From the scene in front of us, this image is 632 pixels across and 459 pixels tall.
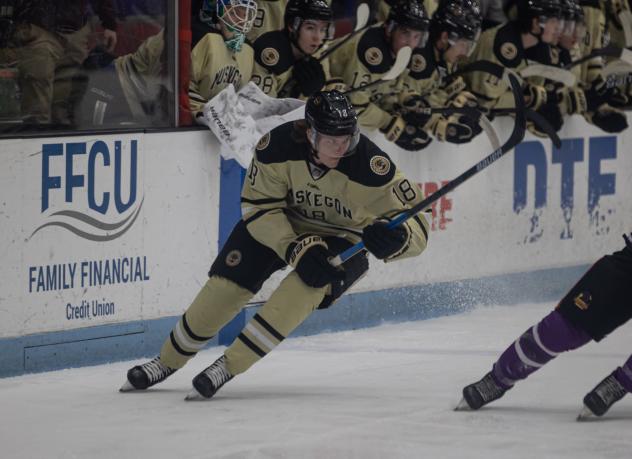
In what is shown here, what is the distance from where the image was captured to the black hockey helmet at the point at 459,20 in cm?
710

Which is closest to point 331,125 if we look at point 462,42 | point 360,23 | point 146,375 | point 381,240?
point 381,240

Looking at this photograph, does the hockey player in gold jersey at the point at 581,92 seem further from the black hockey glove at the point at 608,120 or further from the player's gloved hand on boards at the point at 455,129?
the player's gloved hand on boards at the point at 455,129

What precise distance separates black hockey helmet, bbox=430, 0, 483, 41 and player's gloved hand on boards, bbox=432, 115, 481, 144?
0.38 meters

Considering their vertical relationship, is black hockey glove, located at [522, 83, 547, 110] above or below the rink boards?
above

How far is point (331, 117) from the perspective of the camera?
489 centimetres

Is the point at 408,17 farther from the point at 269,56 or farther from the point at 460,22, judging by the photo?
the point at 269,56

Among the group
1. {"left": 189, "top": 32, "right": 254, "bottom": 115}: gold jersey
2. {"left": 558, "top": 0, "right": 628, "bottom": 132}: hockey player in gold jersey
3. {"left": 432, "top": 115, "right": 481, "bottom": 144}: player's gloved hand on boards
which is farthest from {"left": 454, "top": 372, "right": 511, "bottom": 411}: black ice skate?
{"left": 558, "top": 0, "right": 628, "bottom": 132}: hockey player in gold jersey

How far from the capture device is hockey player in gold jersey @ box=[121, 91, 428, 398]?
4934mm

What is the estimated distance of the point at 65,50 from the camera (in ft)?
19.0

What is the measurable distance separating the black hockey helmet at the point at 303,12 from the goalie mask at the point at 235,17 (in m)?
0.28

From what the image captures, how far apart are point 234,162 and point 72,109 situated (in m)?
0.76

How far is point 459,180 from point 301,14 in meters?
1.79

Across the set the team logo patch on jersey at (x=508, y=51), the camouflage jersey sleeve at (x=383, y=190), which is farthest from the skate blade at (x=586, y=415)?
the team logo patch on jersey at (x=508, y=51)

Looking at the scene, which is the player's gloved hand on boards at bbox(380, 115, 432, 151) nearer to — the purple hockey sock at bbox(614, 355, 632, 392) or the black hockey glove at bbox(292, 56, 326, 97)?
the black hockey glove at bbox(292, 56, 326, 97)
